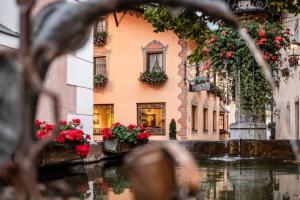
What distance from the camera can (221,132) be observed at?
105 ft

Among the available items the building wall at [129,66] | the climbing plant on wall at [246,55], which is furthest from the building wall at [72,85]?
the building wall at [129,66]

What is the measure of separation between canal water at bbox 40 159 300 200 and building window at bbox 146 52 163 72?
1581 cm

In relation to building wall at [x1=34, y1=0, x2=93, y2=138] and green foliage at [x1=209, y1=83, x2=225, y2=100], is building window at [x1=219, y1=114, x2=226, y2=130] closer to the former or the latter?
green foliage at [x1=209, y1=83, x2=225, y2=100]

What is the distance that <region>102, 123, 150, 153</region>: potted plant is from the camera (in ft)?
32.8

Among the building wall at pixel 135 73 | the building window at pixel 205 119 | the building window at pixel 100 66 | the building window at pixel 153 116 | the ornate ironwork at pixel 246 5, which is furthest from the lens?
the building window at pixel 205 119

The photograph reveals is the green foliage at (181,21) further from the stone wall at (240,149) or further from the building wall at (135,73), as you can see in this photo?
the building wall at (135,73)

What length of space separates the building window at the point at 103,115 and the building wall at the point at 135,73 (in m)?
0.26

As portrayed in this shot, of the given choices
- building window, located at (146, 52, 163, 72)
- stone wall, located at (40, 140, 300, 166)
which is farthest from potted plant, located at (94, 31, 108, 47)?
stone wall, located at (40, 140, 300, 166)

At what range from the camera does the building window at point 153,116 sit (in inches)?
939

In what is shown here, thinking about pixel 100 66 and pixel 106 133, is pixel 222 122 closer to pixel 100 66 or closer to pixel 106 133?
pixel 100 66

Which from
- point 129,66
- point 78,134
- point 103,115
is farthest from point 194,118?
point 78,134

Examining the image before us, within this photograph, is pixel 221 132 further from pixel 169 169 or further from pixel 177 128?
pixel 169 169

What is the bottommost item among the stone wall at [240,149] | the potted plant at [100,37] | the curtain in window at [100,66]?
the stone wall at [240,149]

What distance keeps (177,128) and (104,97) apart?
158 inches
